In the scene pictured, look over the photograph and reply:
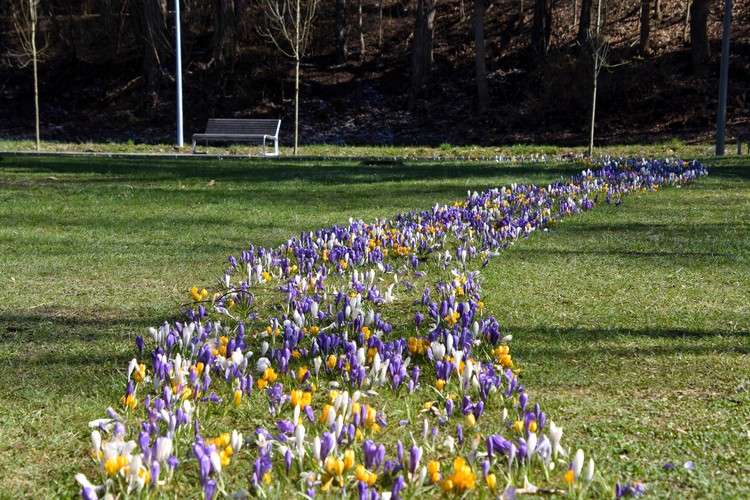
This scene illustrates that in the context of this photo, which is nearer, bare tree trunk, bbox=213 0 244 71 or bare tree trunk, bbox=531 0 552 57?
bare tree trunk, bbox=531 0 552 57

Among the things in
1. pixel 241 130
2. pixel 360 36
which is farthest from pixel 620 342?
pixel 360 36

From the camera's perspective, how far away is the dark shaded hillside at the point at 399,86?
30531 millimetres

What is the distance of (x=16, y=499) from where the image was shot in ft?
8.23

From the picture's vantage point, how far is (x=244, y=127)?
24109 mm

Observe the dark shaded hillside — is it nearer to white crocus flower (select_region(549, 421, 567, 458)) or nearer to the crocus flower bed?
the crocus flower bed

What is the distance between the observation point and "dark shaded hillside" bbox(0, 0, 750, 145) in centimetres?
3053

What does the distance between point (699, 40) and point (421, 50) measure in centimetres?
1087

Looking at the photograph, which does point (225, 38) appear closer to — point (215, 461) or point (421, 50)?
point (421, 50)

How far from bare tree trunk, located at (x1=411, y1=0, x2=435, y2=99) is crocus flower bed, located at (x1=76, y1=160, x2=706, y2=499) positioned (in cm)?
2974

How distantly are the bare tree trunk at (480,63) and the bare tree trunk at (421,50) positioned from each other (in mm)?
2647

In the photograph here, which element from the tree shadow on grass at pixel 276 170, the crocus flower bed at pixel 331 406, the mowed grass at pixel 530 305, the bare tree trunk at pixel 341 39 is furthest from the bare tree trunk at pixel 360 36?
the crocus flower bed at pixel 331 406

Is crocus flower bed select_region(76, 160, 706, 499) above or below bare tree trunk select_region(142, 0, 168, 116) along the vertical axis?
below

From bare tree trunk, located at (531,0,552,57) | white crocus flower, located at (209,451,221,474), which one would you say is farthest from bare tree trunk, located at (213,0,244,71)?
white crocus flower, located at (209,451,221,474)

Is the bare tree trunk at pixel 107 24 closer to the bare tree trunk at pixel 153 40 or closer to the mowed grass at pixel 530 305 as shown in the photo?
the bare tree trunk at pixel 153 40
